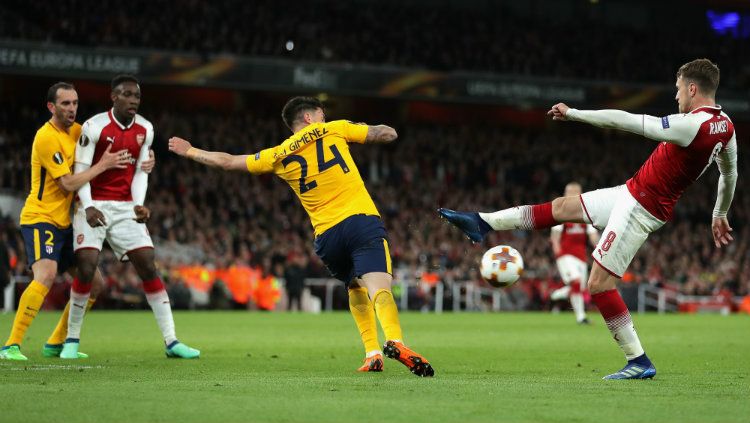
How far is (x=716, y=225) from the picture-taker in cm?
873

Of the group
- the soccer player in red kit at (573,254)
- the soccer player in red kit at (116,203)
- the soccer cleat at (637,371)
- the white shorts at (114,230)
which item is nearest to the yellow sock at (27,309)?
the soccer player in red kit at (116,203)

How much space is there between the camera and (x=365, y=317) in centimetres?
879

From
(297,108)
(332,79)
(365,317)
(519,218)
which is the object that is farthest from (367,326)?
(332,79)

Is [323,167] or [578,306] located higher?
[323,167]

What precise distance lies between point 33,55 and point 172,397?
82.7 feet

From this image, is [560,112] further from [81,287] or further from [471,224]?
[81,287]

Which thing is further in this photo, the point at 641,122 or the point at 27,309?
the point at 27,309

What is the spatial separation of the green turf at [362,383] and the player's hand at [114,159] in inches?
69.2

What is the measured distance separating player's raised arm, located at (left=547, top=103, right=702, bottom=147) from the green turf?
5.81 ft

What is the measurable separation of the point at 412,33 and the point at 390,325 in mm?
30128

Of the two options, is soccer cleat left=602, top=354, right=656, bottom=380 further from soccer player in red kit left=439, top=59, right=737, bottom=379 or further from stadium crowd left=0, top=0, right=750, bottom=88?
stadium crowd left=0, top=0, right=750, bottom=88

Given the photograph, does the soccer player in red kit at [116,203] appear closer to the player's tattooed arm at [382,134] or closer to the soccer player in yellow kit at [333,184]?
the soccer player in yellow kit at [333,184]

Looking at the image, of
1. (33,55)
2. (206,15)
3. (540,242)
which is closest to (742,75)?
(540,242)

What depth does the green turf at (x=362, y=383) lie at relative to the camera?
579 cm
